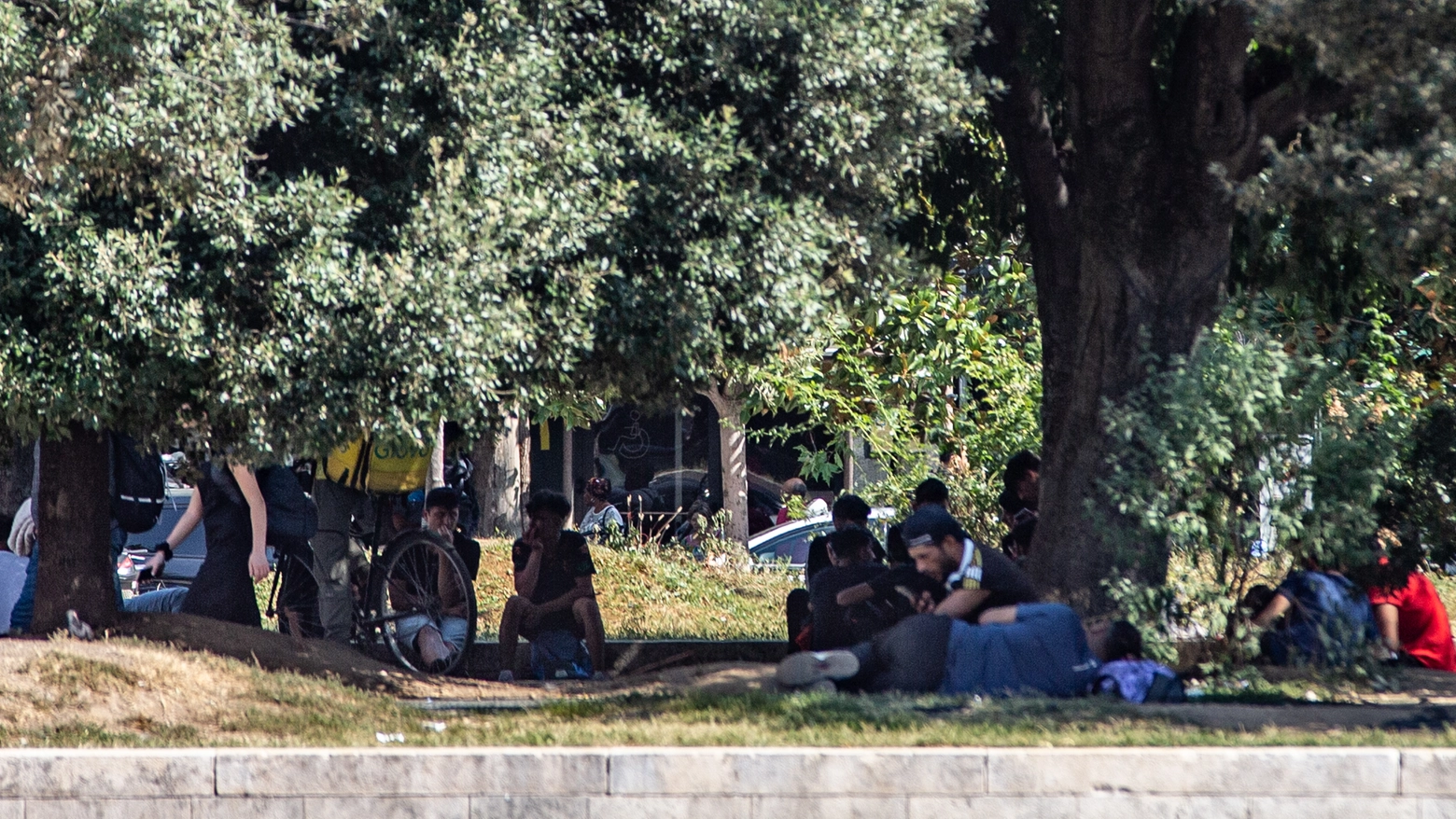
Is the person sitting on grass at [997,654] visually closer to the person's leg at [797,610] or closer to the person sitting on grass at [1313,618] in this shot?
the person sitting on grass at [1313,618]

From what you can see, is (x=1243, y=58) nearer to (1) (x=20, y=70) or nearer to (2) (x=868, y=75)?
(2) (x=868, y=75)

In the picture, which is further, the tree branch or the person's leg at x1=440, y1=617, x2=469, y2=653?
the person's leg at x1=440, y1=617, x2=469, y2=653

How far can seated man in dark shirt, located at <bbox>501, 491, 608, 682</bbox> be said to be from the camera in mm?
10312

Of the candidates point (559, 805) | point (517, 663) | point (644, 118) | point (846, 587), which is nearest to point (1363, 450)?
point (846, 587)

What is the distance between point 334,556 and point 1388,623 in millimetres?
6202

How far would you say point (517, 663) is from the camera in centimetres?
1068

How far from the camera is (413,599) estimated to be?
9.91m

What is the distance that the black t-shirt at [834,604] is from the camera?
29.8 feet

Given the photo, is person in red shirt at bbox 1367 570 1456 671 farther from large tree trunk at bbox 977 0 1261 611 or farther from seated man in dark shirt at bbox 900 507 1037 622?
seated man in dark shirt at bbox 900 507 1037 622

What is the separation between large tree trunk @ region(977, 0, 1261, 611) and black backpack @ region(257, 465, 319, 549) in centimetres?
468

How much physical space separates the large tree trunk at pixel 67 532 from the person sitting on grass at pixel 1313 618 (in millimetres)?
6137

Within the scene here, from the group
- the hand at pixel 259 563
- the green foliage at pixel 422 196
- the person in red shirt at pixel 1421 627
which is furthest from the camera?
the hand at pixel 259 563

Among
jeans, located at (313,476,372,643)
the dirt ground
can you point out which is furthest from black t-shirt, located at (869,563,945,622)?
jeans, located at (313,476,372,643)

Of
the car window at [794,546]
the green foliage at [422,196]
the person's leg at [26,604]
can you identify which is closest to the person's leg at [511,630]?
the green foliage at [422,196]
